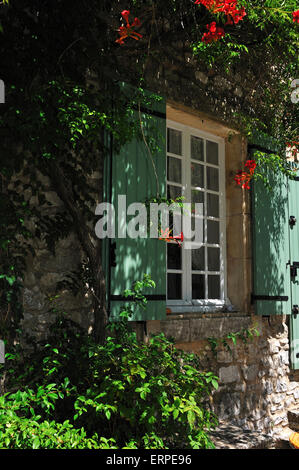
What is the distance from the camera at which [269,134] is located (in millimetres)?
5023

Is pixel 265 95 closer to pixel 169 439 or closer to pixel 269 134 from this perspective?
pixel 269 134

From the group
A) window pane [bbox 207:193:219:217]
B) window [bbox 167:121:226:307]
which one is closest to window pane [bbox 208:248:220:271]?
window [bbox 167:121:226:307]

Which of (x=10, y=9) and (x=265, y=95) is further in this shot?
(x=265, y=95)

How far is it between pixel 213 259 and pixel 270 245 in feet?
1.97

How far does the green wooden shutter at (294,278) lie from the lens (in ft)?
16.5

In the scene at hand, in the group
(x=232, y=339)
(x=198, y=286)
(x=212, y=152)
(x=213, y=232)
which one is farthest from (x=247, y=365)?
(x=212, y=152)

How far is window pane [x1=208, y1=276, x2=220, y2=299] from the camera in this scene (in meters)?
4.66

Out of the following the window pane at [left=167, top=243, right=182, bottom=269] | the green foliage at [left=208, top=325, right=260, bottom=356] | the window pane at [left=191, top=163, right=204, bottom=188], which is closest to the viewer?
the green foliage at [left=208, top=325, right=260, bottom=356]

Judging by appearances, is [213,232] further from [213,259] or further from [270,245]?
[270,245]

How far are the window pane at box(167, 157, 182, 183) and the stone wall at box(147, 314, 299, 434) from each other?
49.2 inches

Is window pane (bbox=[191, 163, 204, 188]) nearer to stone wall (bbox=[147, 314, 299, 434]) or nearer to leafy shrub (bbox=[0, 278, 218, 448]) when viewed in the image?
stone wall (bbox=[147, 314, 299, 434])

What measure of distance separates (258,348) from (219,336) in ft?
2.22
